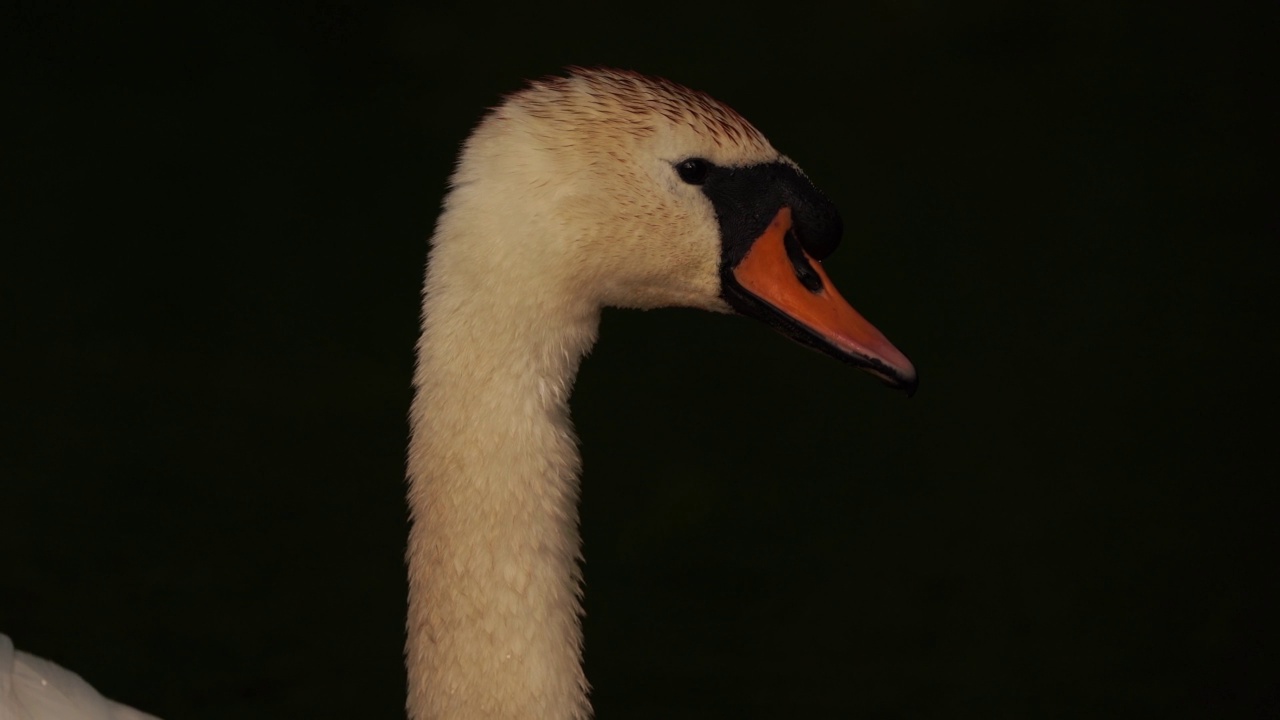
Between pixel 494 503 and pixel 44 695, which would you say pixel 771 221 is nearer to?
pixel 494 503

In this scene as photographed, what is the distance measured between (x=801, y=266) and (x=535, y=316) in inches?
15.9

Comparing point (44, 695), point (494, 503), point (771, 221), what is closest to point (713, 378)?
point (44, 695)

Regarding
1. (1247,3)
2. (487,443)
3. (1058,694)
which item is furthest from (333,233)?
(1247,3)

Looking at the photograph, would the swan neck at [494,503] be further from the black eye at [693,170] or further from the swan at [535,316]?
the black eye at [693,170]

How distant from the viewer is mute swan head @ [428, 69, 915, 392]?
Result: 2051 mm

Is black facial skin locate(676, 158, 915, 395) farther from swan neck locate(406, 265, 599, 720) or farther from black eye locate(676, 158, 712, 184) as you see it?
swan neck locate(406, 265, 599, 720)

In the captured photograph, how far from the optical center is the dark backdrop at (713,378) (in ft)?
12.6

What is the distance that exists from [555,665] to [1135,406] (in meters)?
2.91

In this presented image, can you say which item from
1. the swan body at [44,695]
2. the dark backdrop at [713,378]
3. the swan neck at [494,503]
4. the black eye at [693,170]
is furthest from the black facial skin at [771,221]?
the dark backdrop at [713,378]

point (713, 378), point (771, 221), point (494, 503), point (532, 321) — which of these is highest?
point (771, 221)

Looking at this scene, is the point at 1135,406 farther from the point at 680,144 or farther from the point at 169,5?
the point at 169,5

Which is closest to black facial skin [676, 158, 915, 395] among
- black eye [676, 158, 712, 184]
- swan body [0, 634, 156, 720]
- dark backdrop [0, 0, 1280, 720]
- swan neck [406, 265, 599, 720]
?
black eye [676, 158, 712, 184]

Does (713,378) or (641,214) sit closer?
(641,214)

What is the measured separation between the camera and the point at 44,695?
2.68 metres
